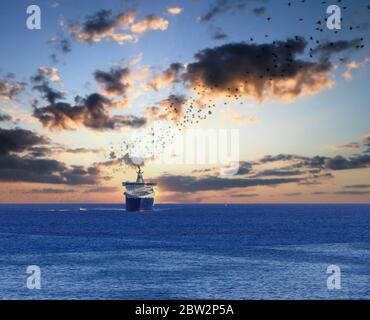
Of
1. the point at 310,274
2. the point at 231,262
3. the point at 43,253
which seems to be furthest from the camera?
the point at 43,253

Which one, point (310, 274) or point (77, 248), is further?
point (77, 248)

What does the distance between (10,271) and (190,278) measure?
29.7m

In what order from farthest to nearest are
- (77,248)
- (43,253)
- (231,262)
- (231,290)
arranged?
(77,248), (43,253), (231,262), (231,290)

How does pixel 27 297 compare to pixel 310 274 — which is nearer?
pixel 27 297

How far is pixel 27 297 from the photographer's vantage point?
2148 inches

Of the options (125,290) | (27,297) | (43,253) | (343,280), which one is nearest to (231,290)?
(125,290)
